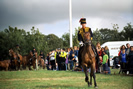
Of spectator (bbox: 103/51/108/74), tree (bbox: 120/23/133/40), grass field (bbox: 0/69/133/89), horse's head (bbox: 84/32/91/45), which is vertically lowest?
grass field (bbox: 0/69/133/89)

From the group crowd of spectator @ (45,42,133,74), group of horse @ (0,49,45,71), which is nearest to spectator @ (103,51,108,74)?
crowd of spectator @ (45,42,133,74)

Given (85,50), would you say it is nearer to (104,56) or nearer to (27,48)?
(104,56)

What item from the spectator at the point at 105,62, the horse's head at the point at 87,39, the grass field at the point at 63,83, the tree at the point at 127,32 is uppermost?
the tree at the point at 127,32

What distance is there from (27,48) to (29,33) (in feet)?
12.2

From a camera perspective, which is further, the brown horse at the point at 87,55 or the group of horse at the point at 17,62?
the group of horse at the point at 17,62


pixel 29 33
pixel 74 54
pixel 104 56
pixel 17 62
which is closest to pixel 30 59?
pixel 17 62

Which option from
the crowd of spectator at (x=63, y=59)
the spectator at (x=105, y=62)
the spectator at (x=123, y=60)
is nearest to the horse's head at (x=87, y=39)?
the spectator at (x=123, y=60)

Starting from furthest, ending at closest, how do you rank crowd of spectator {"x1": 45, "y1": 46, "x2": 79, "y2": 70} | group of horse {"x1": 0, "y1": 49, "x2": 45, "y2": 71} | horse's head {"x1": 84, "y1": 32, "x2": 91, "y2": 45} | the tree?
1. the tree
2. group of horse {"x1": 0, "y1": 49, "x2": 45, "y2": 71}
3. crowd of spectator {"x1": 45, "y1": 46, "x2": 79, "y2": 70}
4. horse's head {"x1": 84, "y1": 32, "x2": 91, "y2": 45}

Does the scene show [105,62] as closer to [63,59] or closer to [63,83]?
[63,59]

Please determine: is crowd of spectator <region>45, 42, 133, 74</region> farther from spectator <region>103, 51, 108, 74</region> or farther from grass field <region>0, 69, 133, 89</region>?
grass field <region>0, 69, 133, 89</region>

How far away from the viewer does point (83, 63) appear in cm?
1120

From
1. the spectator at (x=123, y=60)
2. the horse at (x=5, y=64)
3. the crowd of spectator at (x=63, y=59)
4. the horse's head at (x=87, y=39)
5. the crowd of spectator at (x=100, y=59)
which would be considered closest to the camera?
the horse's head at (x=87, y=39)

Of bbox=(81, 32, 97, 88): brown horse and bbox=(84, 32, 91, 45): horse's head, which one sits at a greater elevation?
bbox=(84, 32, 91, 45): horse's head

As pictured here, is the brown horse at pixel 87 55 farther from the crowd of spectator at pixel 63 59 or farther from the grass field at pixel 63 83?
the crowd of spectator at pixel 63 59
